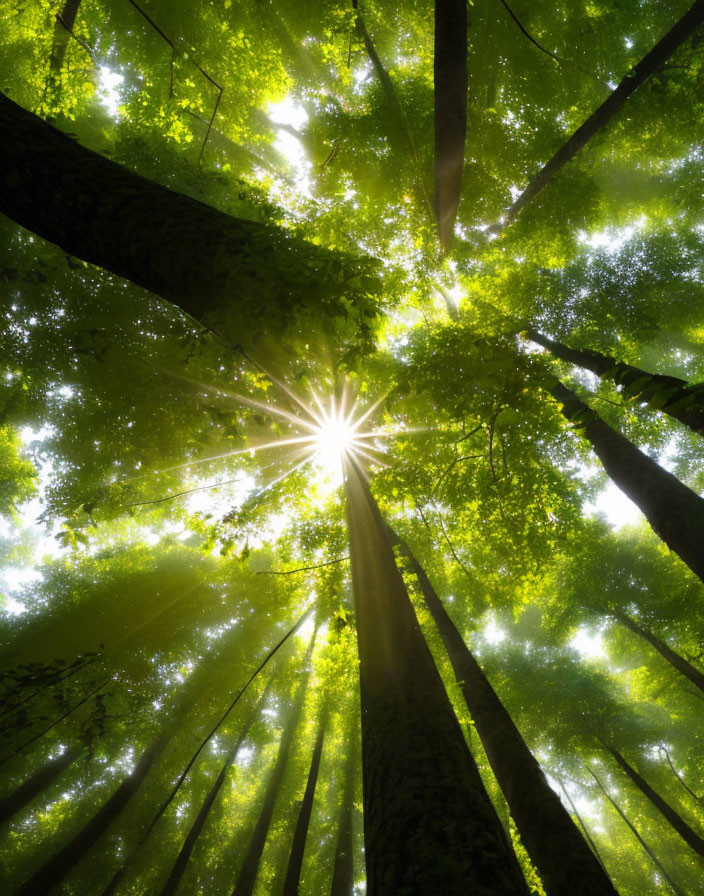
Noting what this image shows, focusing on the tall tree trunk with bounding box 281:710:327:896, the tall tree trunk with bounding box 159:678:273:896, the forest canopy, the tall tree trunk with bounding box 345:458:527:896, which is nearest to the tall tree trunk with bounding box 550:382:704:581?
the forest canopy

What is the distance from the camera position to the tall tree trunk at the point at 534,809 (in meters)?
2.66

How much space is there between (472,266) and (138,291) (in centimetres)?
689

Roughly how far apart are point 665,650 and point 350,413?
1118cm

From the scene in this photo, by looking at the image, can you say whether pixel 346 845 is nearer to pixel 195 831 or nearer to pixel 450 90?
pixel 195 831

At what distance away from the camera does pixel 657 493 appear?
375 cm

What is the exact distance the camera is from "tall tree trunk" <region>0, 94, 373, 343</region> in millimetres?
1613

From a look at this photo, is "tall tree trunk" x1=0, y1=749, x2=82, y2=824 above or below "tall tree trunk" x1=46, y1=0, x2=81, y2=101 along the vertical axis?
below

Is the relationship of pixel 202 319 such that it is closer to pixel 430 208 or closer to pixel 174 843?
pixel 430 208

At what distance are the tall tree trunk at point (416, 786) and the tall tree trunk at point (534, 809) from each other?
1.75m

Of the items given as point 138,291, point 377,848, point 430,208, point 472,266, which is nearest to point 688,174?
point 472,266

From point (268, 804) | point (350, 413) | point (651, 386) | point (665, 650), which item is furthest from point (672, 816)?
point (651, 386)

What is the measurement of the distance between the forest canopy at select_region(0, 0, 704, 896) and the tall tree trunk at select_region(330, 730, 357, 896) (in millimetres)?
133

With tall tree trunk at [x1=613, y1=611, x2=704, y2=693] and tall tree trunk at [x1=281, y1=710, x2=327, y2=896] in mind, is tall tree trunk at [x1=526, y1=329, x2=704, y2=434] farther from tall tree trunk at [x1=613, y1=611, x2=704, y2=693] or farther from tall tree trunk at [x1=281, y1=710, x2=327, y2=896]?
tall tree trunk at [x1=281, y1=710, x2=327, y2=896]

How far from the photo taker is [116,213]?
1.71 m
